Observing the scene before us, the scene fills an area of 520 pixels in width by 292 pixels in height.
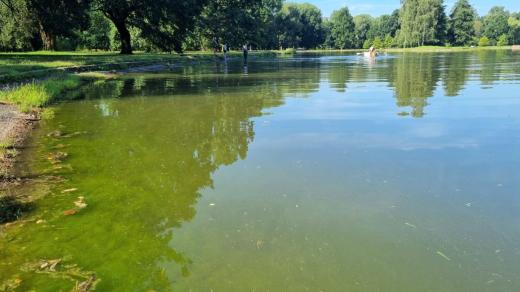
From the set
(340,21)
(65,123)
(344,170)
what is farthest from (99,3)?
(340,21)

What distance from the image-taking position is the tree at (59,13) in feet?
108

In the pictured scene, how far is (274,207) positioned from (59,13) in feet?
112

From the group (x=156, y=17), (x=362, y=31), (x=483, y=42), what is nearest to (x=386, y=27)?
(x=362, y=31)

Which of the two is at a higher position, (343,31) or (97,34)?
(343,31)

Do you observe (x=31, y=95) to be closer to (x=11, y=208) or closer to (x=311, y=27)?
(x=11, y=208)

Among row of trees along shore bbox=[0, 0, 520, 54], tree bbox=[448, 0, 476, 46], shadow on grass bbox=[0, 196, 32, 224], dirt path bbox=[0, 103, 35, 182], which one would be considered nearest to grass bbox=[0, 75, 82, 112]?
dirt path bbox=[0, 103, 35, 182]

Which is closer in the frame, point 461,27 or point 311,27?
point 461,27

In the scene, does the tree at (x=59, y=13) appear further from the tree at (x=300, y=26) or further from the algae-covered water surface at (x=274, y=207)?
the tree at (x=300, y=26)

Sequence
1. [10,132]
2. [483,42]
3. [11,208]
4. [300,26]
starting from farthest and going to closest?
1. [483,42]
2. [300,26]
3. [10,132]
4. [11,208]

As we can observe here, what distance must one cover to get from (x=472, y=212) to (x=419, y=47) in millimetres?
124006

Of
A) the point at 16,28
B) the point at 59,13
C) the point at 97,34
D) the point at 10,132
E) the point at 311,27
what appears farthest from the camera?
the point at 311,27

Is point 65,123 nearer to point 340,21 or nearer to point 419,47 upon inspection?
point 419,47

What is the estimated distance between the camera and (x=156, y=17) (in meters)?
46.0

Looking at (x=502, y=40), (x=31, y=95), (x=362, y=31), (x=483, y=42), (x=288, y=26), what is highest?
(x=362, y=31)
